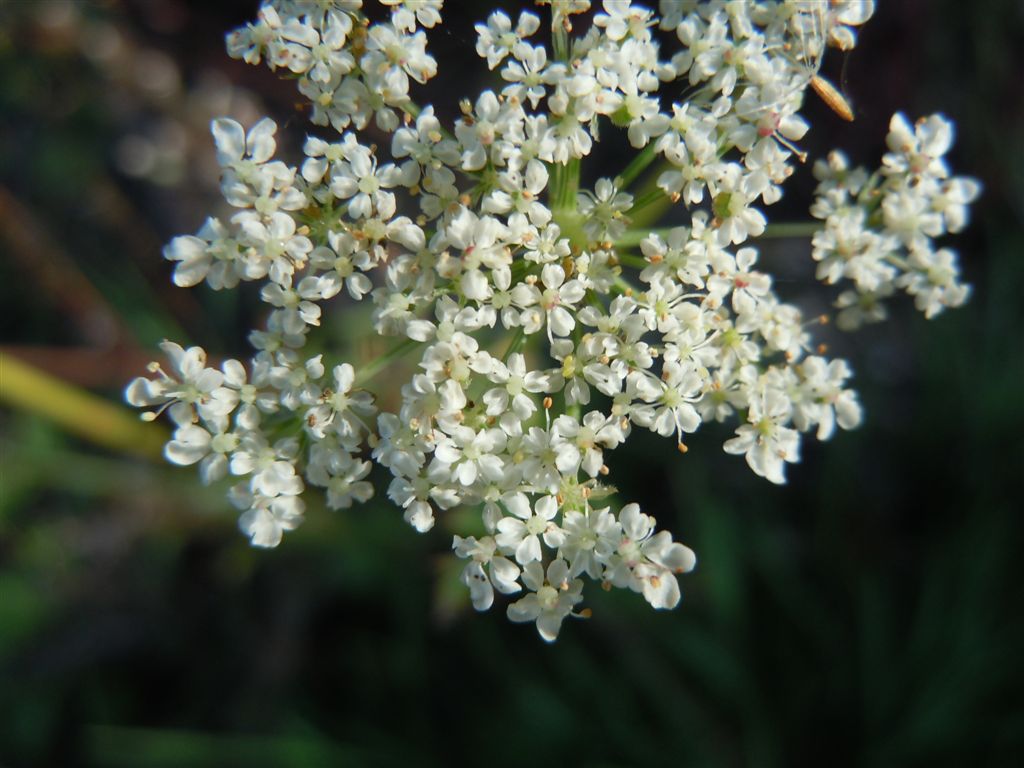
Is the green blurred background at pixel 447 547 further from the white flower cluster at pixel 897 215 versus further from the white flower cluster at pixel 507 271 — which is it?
the white flower cluster at pixel 897 215

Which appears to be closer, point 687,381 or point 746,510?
point 687,381

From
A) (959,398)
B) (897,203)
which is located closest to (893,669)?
(959,398)

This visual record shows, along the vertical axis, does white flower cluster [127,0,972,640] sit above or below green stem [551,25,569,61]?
below

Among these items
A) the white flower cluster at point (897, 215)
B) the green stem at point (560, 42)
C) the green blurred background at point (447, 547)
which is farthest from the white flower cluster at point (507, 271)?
the green blurred background at point (447, 547)

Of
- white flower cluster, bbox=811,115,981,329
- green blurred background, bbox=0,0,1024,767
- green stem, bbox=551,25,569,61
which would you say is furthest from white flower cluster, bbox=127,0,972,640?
green blurred background, bbox=0,0,1024,767

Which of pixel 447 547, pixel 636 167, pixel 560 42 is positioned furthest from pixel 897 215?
pixel 447 547

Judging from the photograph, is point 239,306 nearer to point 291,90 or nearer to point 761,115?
point 291,90

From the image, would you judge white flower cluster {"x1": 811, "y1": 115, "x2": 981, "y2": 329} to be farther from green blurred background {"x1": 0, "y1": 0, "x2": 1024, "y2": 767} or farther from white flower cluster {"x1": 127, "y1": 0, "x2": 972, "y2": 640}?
green blurred background {"x1": 0, "y1": 0, "x2": 1024, "y2": 767}
